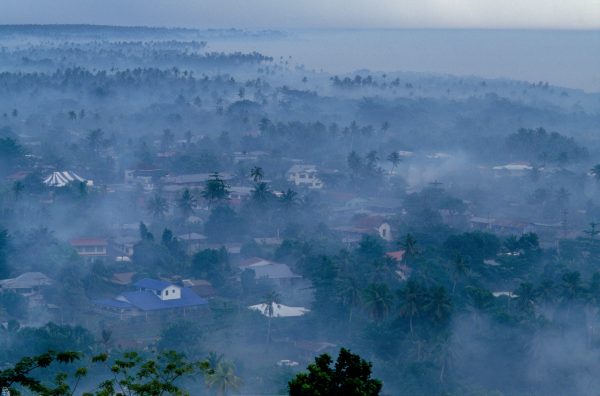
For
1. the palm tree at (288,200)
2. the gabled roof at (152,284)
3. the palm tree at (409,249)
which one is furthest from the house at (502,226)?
the gabled roof at (152,284)

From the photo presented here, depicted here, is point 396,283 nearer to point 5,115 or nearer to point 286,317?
point 286,317

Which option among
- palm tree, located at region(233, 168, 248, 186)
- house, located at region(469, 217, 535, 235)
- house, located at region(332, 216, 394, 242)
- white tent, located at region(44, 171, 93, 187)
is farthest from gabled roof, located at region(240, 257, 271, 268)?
palm tree, located at region(233, 168, 248, 186)

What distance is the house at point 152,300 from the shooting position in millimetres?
33219

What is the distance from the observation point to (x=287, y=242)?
132 feet

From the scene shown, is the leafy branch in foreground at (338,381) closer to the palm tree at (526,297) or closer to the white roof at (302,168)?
the palm tree at (526,297)

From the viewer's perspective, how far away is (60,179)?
5481cm

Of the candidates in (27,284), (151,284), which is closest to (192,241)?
(151,284)

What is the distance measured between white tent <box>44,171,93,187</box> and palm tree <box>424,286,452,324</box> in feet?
92.3

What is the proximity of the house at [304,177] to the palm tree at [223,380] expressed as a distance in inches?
1335

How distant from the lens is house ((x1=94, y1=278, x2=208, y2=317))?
3322 cm

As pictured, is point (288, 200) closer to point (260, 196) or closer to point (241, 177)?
point (260, 196)

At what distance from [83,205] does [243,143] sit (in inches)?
1065

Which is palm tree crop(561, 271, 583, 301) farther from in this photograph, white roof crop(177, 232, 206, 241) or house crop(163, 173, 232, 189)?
house crop(163, 173, 232, 189)

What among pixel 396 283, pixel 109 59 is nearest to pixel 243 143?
pixel 396 283
